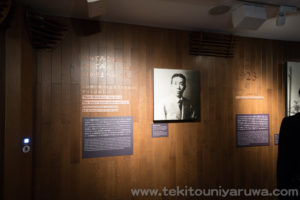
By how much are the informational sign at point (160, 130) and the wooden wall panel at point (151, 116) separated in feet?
0.21

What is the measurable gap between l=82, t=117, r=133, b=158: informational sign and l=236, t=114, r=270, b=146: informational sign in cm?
168

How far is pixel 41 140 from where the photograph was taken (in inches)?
88.5

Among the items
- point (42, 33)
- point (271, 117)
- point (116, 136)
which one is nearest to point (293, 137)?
point (271, 117)

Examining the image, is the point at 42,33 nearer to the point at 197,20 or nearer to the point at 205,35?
the point at 197,20

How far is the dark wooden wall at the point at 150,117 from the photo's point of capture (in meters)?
2.29

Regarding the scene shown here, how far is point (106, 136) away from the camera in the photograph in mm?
2428

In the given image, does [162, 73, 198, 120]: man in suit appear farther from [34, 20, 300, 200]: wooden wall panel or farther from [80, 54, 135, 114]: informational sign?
[80, 54, 135, 114]: informational sign

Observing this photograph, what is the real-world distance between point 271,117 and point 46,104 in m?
3.28

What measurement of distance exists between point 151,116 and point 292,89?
7.79 ft


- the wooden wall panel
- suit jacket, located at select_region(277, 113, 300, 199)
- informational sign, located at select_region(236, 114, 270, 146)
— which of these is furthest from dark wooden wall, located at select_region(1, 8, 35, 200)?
informational sign, located at select_region(236, 114, 270, 146)

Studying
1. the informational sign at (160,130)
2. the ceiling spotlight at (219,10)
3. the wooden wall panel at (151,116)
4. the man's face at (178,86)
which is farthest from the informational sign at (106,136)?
the ceiling spotlight at (219,10)

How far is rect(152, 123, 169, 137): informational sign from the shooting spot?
262cm

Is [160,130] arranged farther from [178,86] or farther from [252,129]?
[252,129]

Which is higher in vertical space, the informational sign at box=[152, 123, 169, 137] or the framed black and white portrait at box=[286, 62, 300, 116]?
the framed black and white portrait at box=[286, 62, 300, 116]
